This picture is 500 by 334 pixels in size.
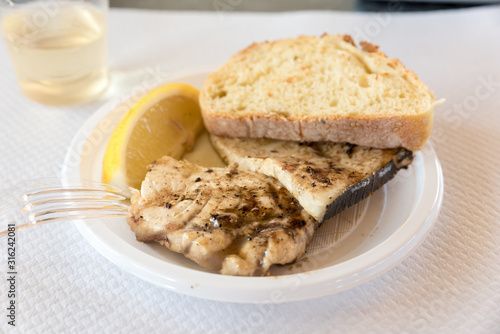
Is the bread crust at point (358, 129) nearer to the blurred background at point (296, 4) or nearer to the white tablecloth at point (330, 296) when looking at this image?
the white tablecloth at point (330, 296)

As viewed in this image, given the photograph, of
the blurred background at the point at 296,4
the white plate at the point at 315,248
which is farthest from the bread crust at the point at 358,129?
the blurred background at the point at 296,4

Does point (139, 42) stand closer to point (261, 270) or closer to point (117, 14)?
point (117, 14)

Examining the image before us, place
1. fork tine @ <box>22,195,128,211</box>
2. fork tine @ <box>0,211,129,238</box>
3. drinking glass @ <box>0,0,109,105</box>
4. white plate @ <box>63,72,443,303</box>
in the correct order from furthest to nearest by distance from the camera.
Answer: drinking glass @ <box>0,0,109,105</box>, fork tine @ <box>22,195,128,211</box>, fork tine @ <box>0,211,129,238</box>, white plate @ <box>63,72,443,303</box>

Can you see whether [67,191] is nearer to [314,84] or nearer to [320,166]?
[320,166]

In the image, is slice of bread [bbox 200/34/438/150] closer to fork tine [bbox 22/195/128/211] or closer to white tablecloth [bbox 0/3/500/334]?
white tablecloth [bbox 0/3/500/334]

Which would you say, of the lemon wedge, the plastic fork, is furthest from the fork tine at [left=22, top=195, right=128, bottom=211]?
the lemon wedge

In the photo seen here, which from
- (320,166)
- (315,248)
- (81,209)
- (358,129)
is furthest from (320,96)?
(81,209)

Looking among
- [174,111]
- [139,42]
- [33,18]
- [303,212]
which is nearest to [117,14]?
[139,42]
